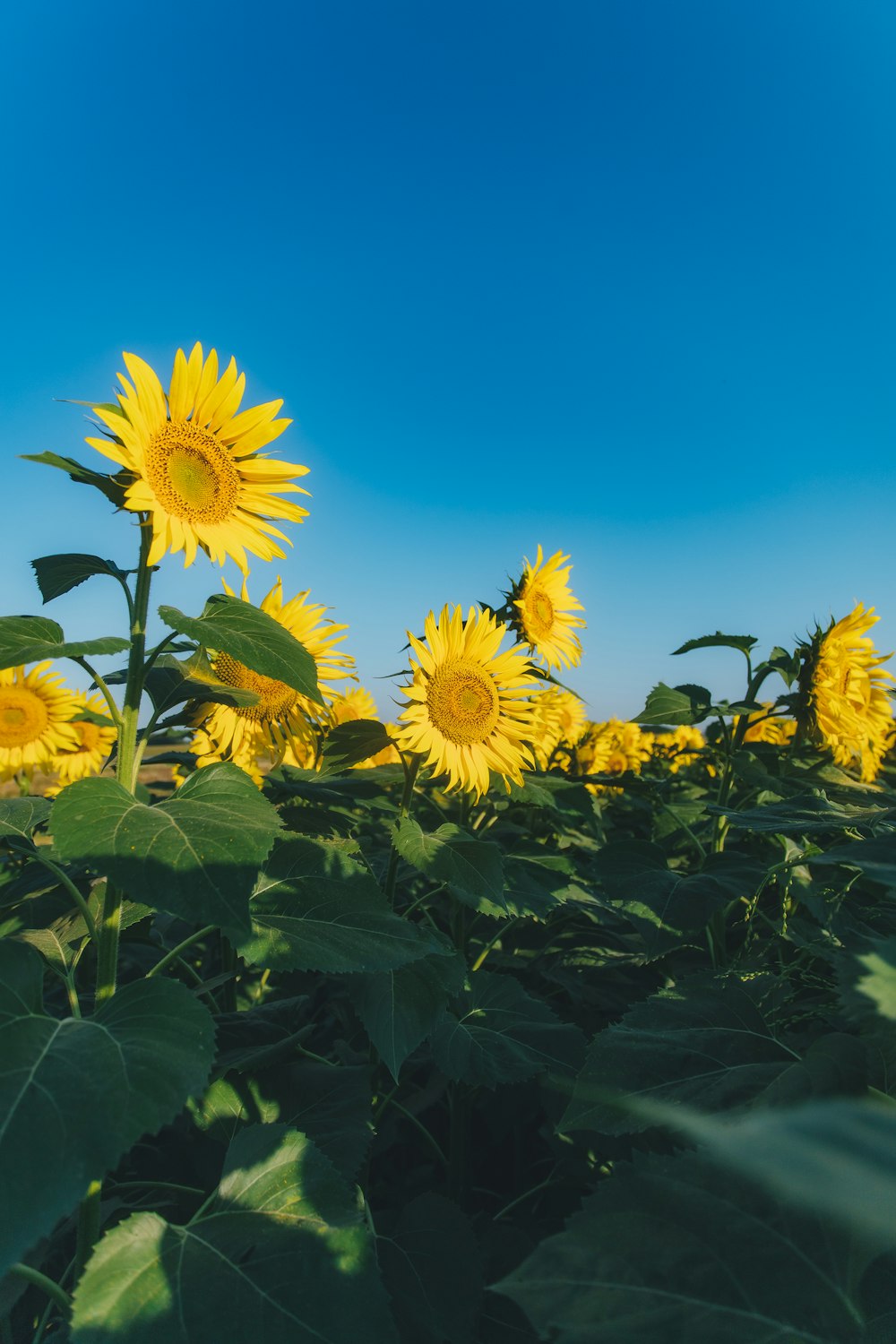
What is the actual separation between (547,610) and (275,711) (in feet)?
4.72

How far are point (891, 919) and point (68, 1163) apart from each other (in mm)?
1339

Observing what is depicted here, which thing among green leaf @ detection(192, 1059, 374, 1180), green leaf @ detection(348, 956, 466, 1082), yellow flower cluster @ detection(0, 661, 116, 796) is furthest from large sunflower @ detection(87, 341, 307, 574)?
yellow flower cluster @ detection(0, 661, 116, 796)

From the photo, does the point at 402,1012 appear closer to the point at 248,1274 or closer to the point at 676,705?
the point at 248,1274

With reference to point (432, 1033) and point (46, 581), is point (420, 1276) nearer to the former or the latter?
point (432, 1033)

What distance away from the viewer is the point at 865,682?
11.8ft

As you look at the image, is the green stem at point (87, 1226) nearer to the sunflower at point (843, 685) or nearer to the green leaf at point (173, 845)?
the green leaf at point (173, 845)

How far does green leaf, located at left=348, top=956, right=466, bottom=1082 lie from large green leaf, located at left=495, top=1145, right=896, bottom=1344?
1025 millimetres

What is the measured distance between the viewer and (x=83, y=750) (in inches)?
199

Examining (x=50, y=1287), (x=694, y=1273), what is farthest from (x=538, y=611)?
(x=694, y=1273)

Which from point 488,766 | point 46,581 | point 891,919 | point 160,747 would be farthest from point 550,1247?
point 160,747

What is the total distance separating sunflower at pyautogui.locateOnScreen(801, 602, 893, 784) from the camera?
3387 mm

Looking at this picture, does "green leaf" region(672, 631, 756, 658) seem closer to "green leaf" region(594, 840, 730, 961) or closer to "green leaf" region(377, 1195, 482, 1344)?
"green leaf" region(594, 840, 730, 961)

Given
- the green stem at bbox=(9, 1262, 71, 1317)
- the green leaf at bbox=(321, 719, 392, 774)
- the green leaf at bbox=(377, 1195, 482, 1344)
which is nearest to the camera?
the green stem at bbox=(9, 1262, 71, 1317)

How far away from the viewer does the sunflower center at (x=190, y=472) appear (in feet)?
6.40
